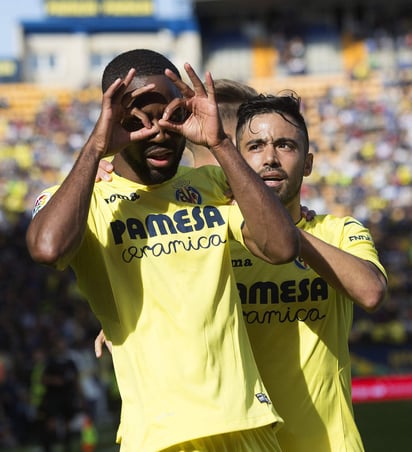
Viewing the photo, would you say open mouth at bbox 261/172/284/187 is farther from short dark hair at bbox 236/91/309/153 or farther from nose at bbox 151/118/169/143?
nose at bbox 151/118/169/143

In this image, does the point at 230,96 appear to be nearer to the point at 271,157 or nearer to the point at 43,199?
the point at 271,157

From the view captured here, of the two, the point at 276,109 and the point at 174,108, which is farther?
the point at 276,109

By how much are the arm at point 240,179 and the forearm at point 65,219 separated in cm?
31

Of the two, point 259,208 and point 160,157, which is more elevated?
point 160,157

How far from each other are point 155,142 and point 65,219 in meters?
0.43

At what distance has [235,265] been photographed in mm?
3996

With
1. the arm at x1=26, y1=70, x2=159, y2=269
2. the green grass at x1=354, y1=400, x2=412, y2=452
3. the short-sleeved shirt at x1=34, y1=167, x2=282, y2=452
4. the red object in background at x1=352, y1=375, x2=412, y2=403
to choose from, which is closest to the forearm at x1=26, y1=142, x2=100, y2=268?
the arm at x1=26, y1=70, x2=159, y2=269

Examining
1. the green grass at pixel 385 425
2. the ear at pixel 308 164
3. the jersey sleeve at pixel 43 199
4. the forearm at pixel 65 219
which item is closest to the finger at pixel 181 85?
the forearm at pixel 65 219

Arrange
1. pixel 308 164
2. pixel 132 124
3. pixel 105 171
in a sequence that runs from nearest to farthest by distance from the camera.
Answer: pixel 132 124 < pixel 105 171 < pixel 308 164

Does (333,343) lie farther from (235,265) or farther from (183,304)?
(183,304)

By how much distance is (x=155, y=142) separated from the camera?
3.17m

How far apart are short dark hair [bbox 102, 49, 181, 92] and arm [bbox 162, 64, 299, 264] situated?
0.15m

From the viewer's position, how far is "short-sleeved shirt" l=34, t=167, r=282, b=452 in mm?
3088

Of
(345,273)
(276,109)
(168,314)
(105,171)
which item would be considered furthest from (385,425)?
(168,314)
